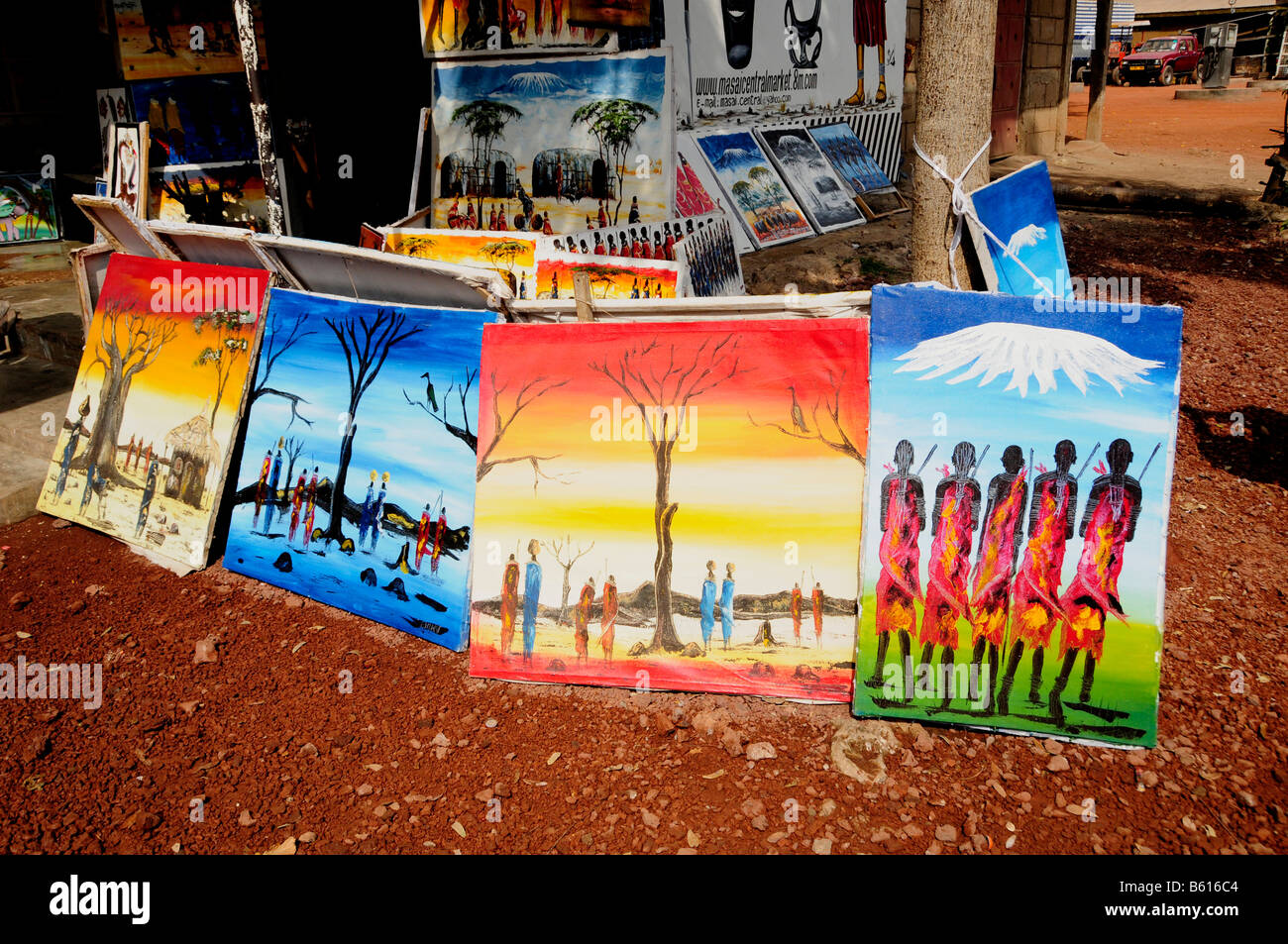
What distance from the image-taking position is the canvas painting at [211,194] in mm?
7184

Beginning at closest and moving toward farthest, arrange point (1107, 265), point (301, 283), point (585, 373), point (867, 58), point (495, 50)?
point (585, 373), point (301, 283), point (495, 50), point (1107, 265), point (867, 58)

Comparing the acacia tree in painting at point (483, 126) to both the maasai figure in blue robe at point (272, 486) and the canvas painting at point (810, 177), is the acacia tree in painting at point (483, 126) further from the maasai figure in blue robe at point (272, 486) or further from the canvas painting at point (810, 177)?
the canvas painting at point (810, 177)

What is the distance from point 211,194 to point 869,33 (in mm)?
7566

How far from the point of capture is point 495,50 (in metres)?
6.59

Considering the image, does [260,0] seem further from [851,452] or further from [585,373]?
[851,452]

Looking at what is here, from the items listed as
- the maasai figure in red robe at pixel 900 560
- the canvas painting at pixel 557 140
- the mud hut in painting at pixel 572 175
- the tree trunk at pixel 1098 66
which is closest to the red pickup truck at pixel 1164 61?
the tree trunk at pixel 1098 66

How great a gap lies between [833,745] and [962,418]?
1.20 m

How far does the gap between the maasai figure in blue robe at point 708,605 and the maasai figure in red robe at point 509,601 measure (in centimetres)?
73

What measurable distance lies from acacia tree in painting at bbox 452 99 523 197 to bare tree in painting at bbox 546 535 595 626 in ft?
13.4

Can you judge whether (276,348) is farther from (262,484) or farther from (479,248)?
(479,248)

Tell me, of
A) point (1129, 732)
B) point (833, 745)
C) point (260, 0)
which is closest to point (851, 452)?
point (833, 745)

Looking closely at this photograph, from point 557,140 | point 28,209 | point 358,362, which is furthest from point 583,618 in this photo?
point 28,209

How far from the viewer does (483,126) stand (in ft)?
22.0

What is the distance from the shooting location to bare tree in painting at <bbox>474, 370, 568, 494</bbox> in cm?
358
